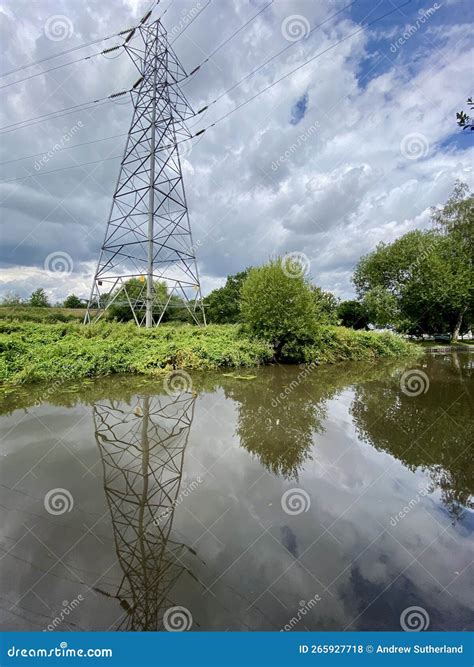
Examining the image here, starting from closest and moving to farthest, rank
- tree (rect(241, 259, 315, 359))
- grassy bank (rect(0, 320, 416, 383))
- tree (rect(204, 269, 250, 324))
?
grassy bank (rect(0, 320, 416, 383)) < tree (rect(241, 259, 315, 359)) < tree (rect(204, 269, 250, 324))

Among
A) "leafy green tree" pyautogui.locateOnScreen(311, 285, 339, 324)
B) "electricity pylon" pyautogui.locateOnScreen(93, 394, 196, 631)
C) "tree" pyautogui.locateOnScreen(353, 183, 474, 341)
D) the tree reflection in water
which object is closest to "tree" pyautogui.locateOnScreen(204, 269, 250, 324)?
"leafy green tree" pyautogui.locateOnScreen(311, 285, 339, 324)

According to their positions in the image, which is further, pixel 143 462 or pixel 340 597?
pixel 143 462

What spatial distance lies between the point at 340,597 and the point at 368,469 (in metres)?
2.25

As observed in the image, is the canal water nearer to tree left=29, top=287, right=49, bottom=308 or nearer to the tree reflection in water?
the tree reflection in water

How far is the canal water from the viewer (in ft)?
7.02

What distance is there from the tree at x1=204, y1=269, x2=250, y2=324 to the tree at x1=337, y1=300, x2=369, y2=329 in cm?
1153

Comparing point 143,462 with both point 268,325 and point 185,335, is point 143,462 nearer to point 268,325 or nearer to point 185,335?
point 185,335

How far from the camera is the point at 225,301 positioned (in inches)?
1540

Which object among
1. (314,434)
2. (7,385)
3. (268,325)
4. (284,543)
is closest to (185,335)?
(268,325)

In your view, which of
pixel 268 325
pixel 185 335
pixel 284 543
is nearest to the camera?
pixel 284 543

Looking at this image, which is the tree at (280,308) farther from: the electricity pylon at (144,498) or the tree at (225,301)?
the tree at (225,301)

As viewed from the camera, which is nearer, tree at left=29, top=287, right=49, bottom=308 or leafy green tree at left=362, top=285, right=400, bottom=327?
leafy green tree at left=362, top=285, right=400, bottom=327

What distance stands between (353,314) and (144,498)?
31468mm

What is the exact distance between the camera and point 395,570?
2.52 m
